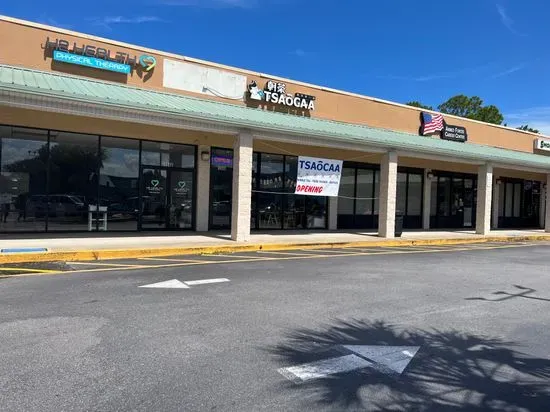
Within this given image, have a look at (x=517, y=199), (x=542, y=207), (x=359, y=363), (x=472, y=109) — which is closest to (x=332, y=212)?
(x=517, y=199)

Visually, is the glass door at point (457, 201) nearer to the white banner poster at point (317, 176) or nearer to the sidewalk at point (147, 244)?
the sidewalk at point (147, 244)

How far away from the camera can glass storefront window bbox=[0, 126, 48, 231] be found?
588 inches

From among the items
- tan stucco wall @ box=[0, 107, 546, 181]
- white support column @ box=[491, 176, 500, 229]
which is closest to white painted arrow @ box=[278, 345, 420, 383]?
tan stucco wall @ box=[0, 107, 546, 181]

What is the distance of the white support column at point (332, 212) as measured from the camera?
2162cm

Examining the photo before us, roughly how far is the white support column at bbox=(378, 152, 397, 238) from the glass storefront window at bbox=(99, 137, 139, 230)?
896cm

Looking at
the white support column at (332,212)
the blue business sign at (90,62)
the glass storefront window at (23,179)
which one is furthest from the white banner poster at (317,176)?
the glass storefront window at (23,179)

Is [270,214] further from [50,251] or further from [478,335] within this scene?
[478,335]

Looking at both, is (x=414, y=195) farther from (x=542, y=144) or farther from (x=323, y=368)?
(x=323, y=368)

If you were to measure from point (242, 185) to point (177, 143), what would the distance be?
419 cm

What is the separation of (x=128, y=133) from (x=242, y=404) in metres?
13.9

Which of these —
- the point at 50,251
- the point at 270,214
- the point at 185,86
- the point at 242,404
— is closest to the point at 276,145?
the point at 270,214

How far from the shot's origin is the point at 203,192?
17984mm

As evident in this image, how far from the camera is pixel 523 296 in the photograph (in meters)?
8.51

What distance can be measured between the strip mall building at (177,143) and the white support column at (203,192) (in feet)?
0.12
